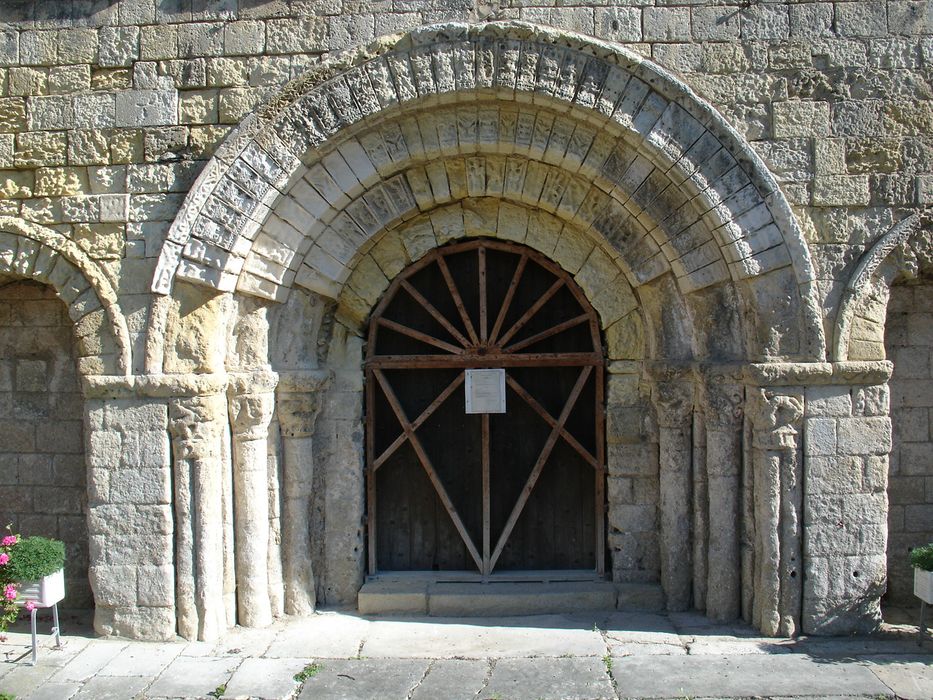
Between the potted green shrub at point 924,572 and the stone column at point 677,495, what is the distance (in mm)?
1360

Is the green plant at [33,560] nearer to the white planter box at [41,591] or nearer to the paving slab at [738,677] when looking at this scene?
the white planter box at [41,591]

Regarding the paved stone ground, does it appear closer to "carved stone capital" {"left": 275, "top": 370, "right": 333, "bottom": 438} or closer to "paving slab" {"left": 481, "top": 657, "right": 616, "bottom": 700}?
"paving slab" {"left": 481, "top": 657, "right": 616, "bottom": 700}

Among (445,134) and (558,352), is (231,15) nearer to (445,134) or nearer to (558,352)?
(445,134)

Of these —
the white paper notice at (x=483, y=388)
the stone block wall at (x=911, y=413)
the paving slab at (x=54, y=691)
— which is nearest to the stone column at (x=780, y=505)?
the stone block wall at (x=911, y=413)

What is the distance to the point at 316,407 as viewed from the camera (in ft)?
18.3

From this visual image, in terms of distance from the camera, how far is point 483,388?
5820 millimetres

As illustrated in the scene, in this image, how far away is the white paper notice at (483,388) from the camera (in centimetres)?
580

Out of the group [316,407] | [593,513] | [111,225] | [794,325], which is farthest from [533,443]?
[111,225]

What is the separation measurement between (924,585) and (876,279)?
1888mm

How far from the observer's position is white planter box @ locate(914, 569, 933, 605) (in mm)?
4801

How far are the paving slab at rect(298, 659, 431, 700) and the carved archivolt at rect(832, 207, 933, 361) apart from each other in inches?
127

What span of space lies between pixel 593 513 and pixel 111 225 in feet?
12.7

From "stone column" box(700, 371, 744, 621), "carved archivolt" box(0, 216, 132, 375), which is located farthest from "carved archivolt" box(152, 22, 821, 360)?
"stone column" box(700, 371, 744, 621)

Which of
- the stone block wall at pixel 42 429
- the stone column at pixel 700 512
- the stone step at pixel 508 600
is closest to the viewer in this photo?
the stone column at pixel 700 512
